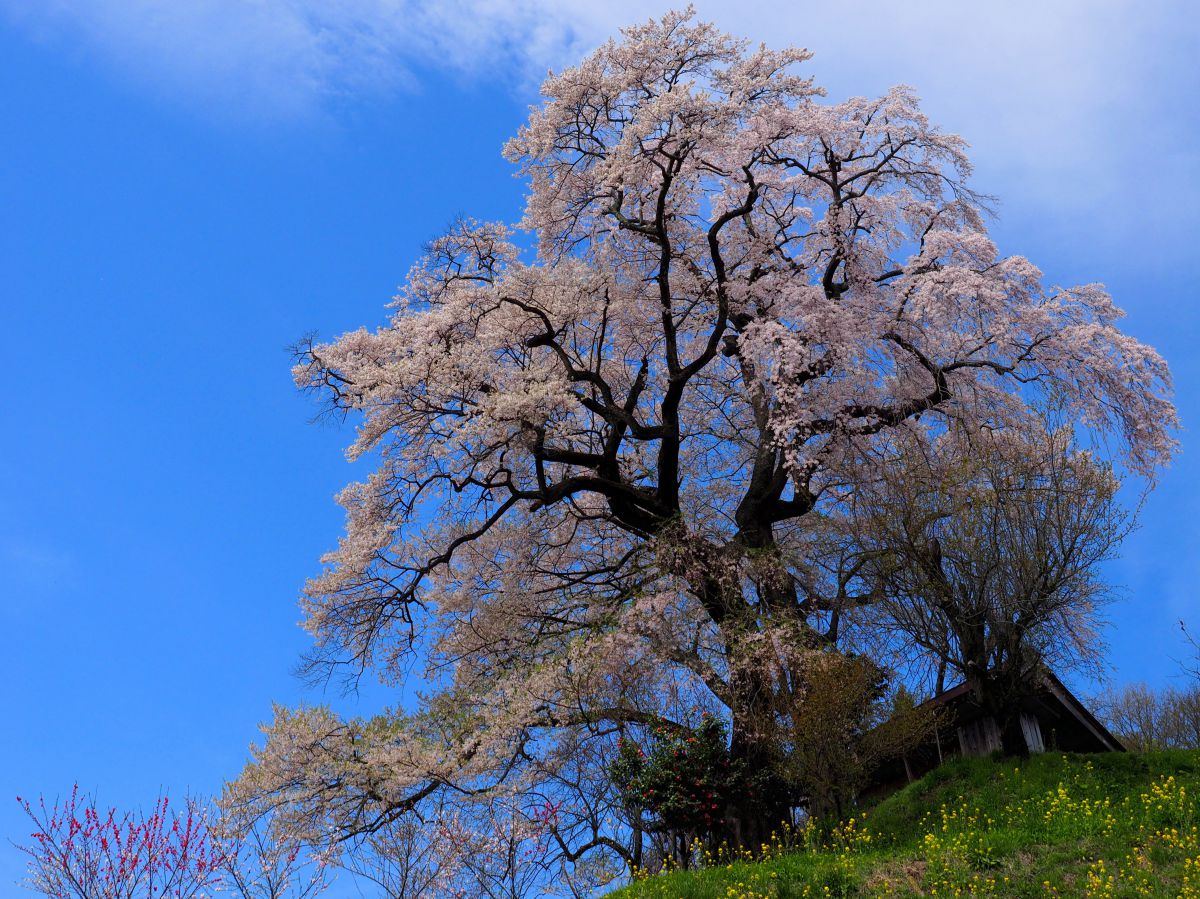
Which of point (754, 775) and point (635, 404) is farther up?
point (635, 404)

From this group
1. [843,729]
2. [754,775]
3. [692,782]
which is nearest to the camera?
[843,729]

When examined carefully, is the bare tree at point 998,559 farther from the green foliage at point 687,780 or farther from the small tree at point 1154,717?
the small tree at point 1154,717

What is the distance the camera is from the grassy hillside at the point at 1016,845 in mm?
13102

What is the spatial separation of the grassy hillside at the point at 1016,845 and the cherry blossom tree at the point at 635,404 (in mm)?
2640

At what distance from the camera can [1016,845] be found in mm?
14086

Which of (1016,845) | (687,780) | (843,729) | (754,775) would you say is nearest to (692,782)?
(687,780)

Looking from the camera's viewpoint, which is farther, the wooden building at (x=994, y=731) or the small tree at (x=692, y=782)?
the wooden building at (x=994, y=731)

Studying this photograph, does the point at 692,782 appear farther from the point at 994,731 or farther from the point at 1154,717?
the point at 1154,717

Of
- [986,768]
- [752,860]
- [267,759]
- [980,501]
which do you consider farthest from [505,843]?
[980,501]

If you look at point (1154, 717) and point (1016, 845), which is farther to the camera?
point (1154, 717)

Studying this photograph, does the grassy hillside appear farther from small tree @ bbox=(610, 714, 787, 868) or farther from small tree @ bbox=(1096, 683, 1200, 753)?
small tree @ bbox=(1096, 683, 1200, 753)

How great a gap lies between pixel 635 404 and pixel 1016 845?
10.9 m

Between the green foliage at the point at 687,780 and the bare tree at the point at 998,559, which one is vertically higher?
the bare tree at the point at 998,559

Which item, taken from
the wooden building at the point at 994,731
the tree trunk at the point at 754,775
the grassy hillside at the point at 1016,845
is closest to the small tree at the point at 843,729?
the grassy hillside at the point at 1016,845
